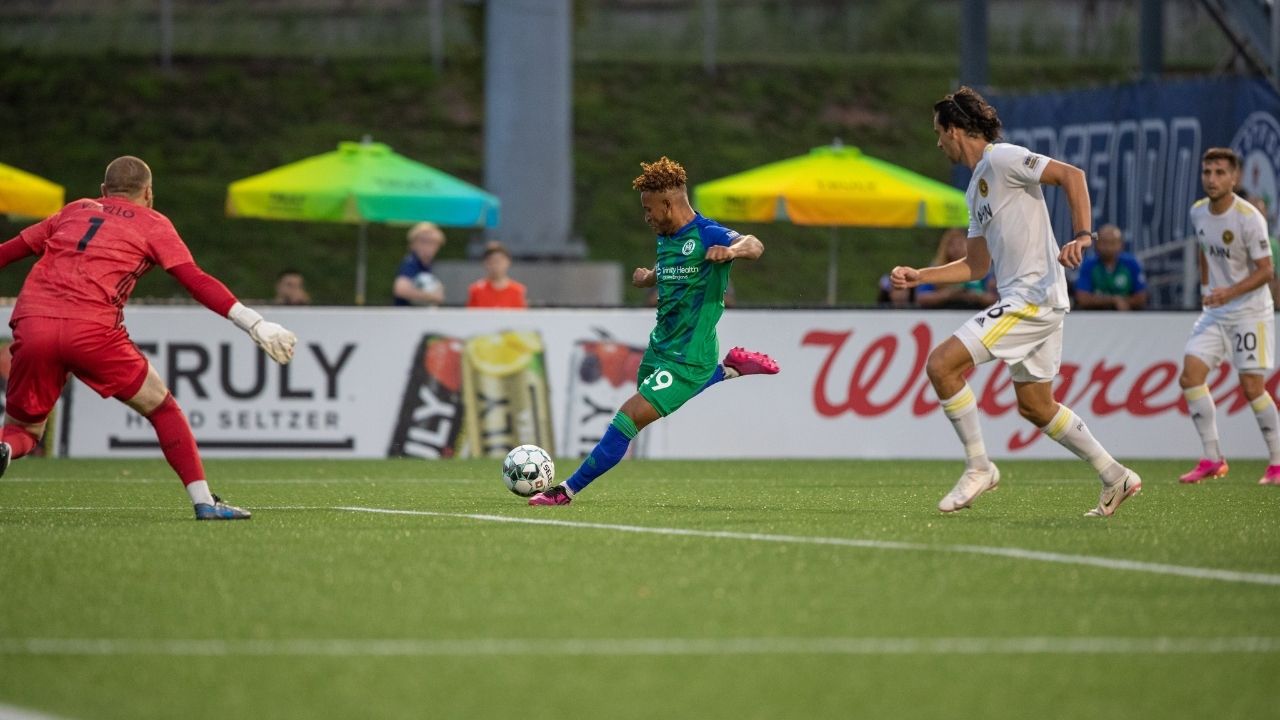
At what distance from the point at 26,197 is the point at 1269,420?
12.1m

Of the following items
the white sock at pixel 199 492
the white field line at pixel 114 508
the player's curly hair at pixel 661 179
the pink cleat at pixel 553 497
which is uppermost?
the player's curly hair at pixel 661 179

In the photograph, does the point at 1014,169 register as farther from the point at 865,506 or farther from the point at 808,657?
the point at 808,657

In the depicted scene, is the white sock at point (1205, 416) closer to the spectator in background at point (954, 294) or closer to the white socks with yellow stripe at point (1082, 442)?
the spectator in background at point (954, 294)

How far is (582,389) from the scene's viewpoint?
1716cm

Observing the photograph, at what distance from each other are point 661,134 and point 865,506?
94.0ft

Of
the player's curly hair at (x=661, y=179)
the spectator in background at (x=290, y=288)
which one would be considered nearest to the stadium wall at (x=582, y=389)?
the spectator in background at (x=290, y=288)

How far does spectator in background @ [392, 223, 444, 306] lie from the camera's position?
1834 cm

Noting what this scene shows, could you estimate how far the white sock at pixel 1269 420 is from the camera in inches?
544

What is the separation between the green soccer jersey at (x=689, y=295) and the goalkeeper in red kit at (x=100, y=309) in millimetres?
2336

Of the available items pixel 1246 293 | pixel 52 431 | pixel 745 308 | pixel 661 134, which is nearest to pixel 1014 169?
pixel 1246 293

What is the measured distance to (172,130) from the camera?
126ft

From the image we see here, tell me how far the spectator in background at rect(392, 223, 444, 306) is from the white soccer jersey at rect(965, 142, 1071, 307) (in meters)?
9.01

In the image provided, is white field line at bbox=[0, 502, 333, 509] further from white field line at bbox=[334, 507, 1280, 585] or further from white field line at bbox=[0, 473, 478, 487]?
white field line at bbox=[0, 473, 478, 487]

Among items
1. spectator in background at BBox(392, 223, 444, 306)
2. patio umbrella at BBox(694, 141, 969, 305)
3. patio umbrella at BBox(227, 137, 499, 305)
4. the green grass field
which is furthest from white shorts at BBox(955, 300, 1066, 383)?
patio umbrella at BBox(694, 141, 969, 305)
